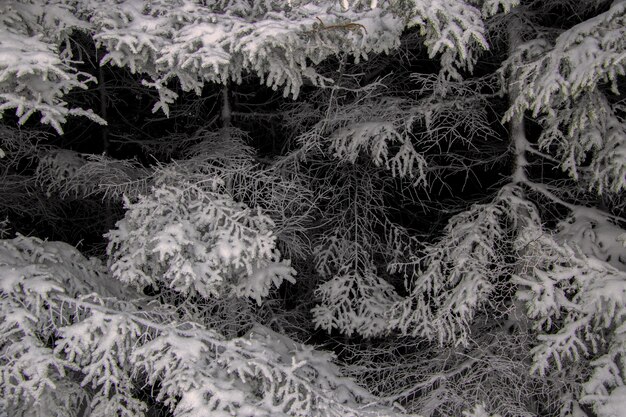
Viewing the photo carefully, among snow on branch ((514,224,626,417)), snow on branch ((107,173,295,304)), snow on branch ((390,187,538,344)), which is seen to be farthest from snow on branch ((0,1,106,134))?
snow on branch ((514,224,626,417))

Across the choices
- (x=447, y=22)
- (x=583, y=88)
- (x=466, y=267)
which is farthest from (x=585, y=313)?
(x=447, y=22)

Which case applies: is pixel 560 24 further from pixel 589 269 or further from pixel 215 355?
pixel 215 355

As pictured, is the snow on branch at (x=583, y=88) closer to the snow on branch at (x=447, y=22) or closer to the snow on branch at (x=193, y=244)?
the snow on branch at (x=447, y=22)

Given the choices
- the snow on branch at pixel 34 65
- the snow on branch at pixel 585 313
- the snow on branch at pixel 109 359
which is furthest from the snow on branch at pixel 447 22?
the snow on branch at pixel 109 359

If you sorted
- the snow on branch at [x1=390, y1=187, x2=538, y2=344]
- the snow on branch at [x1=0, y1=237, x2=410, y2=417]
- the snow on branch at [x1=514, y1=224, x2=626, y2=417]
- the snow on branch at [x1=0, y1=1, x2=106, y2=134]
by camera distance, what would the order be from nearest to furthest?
the snow on branch at [x1=0, y1=1, x2=106, y2=134]
the snow on branch at [x1=0, y1=237, x2=410, y2=417]
the snow on branch at [x1=514, y1=224, x2=626, y2=417]
the snow on branch at [x1=390, y1=187, x2=538, y2=344]

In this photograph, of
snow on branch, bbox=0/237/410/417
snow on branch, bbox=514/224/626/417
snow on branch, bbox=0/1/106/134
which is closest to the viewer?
snow on branch, bbox=0/1/106/134

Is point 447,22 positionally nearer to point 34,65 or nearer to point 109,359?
point 34,65

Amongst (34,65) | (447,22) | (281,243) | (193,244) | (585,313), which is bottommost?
(281,243)

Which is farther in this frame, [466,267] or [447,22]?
[466,267]

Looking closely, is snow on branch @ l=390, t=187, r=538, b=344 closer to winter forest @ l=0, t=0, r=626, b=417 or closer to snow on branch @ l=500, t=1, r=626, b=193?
winter forest @ l=0, t=0, r=626, b=417

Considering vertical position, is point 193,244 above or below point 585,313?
above

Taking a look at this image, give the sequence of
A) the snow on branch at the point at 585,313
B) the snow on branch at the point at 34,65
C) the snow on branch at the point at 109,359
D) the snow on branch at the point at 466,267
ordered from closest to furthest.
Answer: the snow on branch at the point at 34,65, the snow on branch at the point at 109,359, the snow on branch at the point at 585,313, the snow on branch at the point at 466,267

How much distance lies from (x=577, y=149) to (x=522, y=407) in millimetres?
2298

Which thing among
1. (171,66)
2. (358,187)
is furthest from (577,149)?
(171,66)
